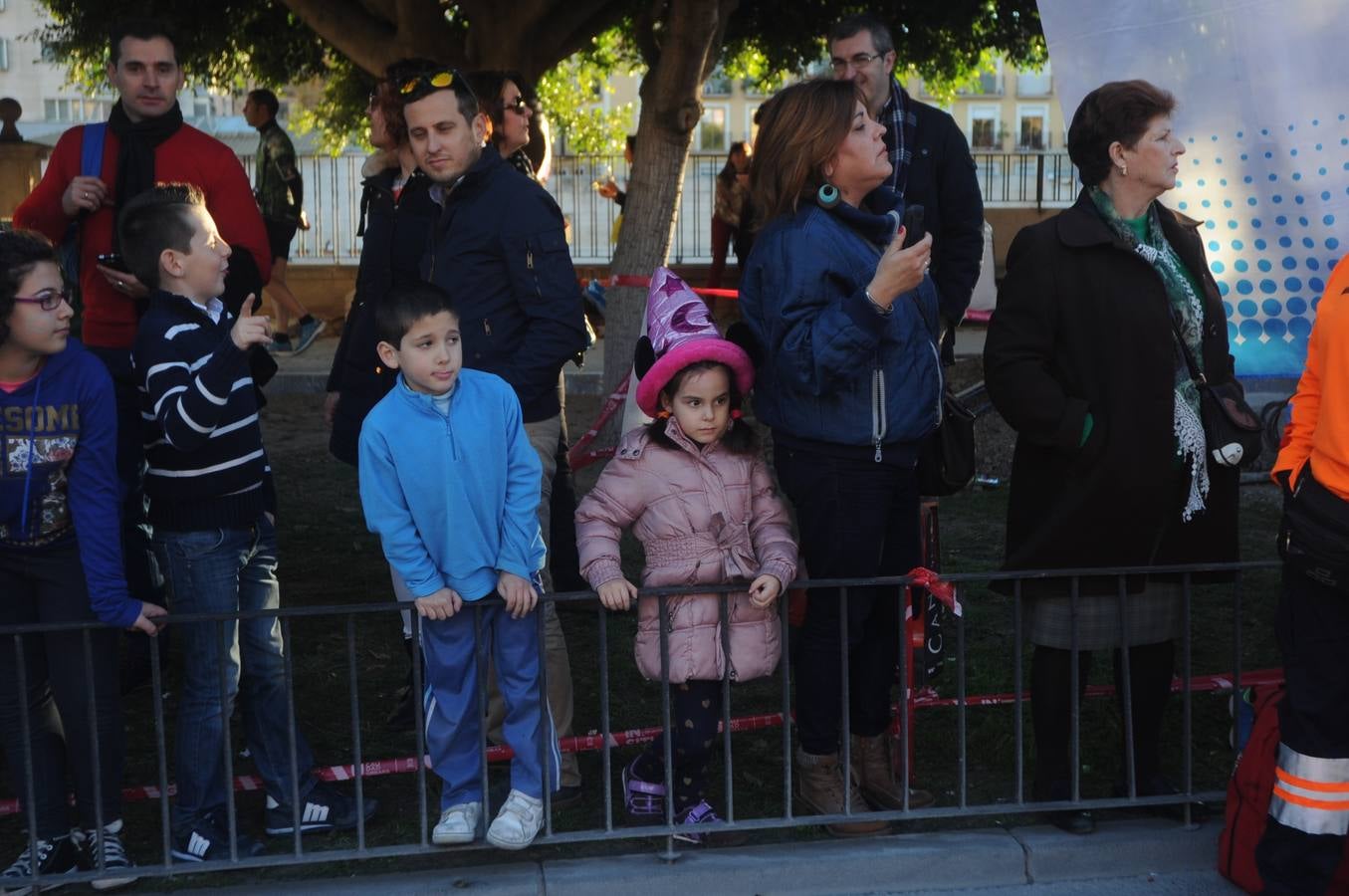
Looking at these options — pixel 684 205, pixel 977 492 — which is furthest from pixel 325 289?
pixel 977 492

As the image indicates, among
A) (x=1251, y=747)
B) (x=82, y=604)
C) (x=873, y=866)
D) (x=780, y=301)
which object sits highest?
(x=780, y=301)

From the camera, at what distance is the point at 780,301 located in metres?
4.12

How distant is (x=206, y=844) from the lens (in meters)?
4.10

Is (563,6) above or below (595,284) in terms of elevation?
above

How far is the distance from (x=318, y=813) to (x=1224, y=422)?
2575mm

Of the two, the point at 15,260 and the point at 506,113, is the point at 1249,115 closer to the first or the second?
the point at 506,113

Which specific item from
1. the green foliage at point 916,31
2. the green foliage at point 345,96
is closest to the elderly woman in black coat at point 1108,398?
the green foliage at point 916,31

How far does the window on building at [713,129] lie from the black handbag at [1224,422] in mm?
56648

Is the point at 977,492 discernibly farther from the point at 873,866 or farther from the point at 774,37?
the point at 774,37

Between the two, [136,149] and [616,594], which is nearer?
[616,594]

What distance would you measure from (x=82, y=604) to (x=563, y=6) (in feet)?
32.8

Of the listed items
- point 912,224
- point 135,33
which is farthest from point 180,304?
point 912,224

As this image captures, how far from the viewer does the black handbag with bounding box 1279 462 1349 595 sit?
3.60 meters

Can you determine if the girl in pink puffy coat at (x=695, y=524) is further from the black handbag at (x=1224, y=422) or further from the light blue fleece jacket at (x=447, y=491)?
the black handbag at (x=1224, y=422)
